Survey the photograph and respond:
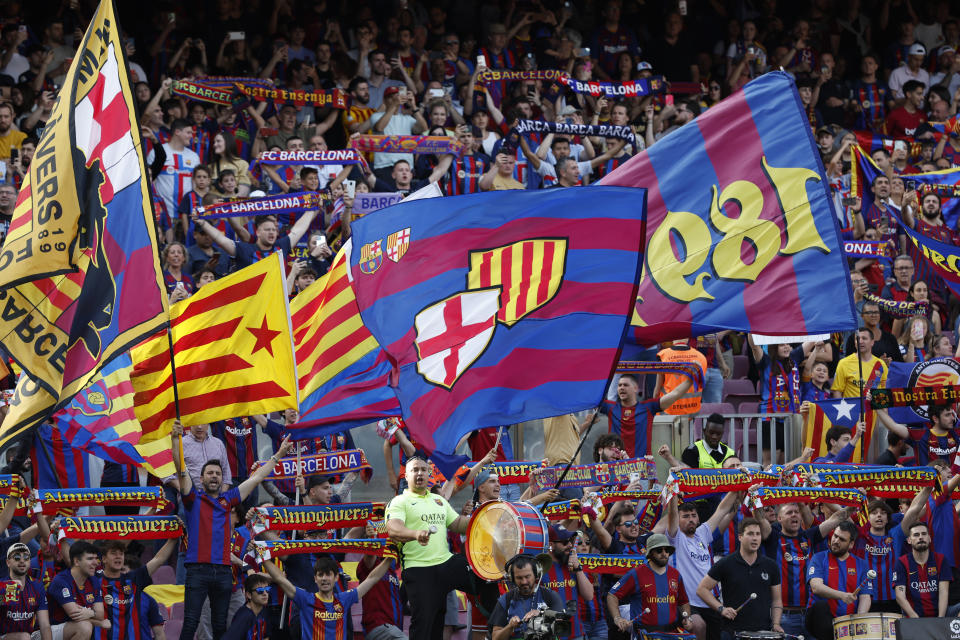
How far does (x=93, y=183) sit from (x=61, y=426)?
3.75 m

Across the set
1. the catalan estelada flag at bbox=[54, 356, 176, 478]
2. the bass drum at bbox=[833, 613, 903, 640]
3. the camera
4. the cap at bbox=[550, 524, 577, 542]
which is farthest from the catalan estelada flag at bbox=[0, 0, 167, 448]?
the bass drum at bbox=[833, 613, 903, 640]

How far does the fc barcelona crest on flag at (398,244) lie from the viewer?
10.7 m

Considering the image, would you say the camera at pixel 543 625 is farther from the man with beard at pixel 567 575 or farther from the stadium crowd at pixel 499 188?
the man with beard at pixel 567 575

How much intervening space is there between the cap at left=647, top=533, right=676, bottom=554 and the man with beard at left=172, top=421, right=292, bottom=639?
3336 millimetres

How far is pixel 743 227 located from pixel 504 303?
1750 mm

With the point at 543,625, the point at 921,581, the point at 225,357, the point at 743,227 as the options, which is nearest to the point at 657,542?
the point at 921,581

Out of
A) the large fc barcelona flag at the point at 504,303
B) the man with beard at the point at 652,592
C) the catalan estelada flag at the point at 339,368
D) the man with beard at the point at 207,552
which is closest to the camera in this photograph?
the large fc barcelona flag at the point at 504,303

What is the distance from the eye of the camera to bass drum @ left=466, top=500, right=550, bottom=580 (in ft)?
34.5

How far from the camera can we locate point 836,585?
13.0m

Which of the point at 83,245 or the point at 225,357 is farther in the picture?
the point at 225,357

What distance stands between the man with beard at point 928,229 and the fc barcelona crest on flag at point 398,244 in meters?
8.07

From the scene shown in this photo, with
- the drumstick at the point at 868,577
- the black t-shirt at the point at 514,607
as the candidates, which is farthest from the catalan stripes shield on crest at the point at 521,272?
the drumstick at the point at 868,577

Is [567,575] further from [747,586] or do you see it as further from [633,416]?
[633,416]

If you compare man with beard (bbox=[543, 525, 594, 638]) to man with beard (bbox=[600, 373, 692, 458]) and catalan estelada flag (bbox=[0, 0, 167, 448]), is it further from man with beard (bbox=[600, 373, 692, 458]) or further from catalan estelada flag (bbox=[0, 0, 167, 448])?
catalan estelada flag (bbox=[0, 0, 167, 448])
